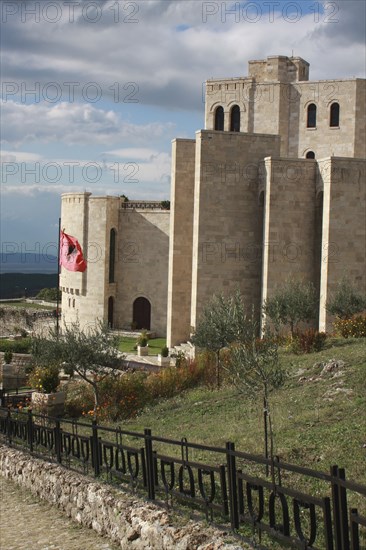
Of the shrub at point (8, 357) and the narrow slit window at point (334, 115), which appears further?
the narrow slit window at point (334, 115)

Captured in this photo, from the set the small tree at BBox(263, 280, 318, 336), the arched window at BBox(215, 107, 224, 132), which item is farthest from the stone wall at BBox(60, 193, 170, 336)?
the small tree at BBox(263, 280, 318, 336)

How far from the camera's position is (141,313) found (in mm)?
38906

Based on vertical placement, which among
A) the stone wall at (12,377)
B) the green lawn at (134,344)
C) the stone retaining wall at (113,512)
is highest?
the stone retaining wall at (113,512)

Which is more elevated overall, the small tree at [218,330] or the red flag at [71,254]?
the red flag at [71,254]

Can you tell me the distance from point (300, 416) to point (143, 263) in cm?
2553

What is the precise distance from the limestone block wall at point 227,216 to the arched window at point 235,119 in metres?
4.74

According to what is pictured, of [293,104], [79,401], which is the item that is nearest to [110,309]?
[293,104]

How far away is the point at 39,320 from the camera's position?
1831 inches

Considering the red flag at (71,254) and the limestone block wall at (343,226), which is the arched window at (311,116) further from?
A: the red flag at (71,254)

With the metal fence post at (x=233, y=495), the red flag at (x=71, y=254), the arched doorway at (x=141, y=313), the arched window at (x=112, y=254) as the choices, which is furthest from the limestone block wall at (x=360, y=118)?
the metal fence post at (x=233, y=495)

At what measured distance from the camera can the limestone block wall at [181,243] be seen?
30.0 meters

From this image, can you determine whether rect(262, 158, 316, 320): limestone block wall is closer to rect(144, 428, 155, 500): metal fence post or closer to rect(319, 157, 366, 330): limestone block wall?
rect(319, 157, 366, 330): limestone block wall

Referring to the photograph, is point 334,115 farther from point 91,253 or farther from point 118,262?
point 91,253

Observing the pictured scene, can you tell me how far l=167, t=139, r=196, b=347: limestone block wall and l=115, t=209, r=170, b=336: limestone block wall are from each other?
782cm
